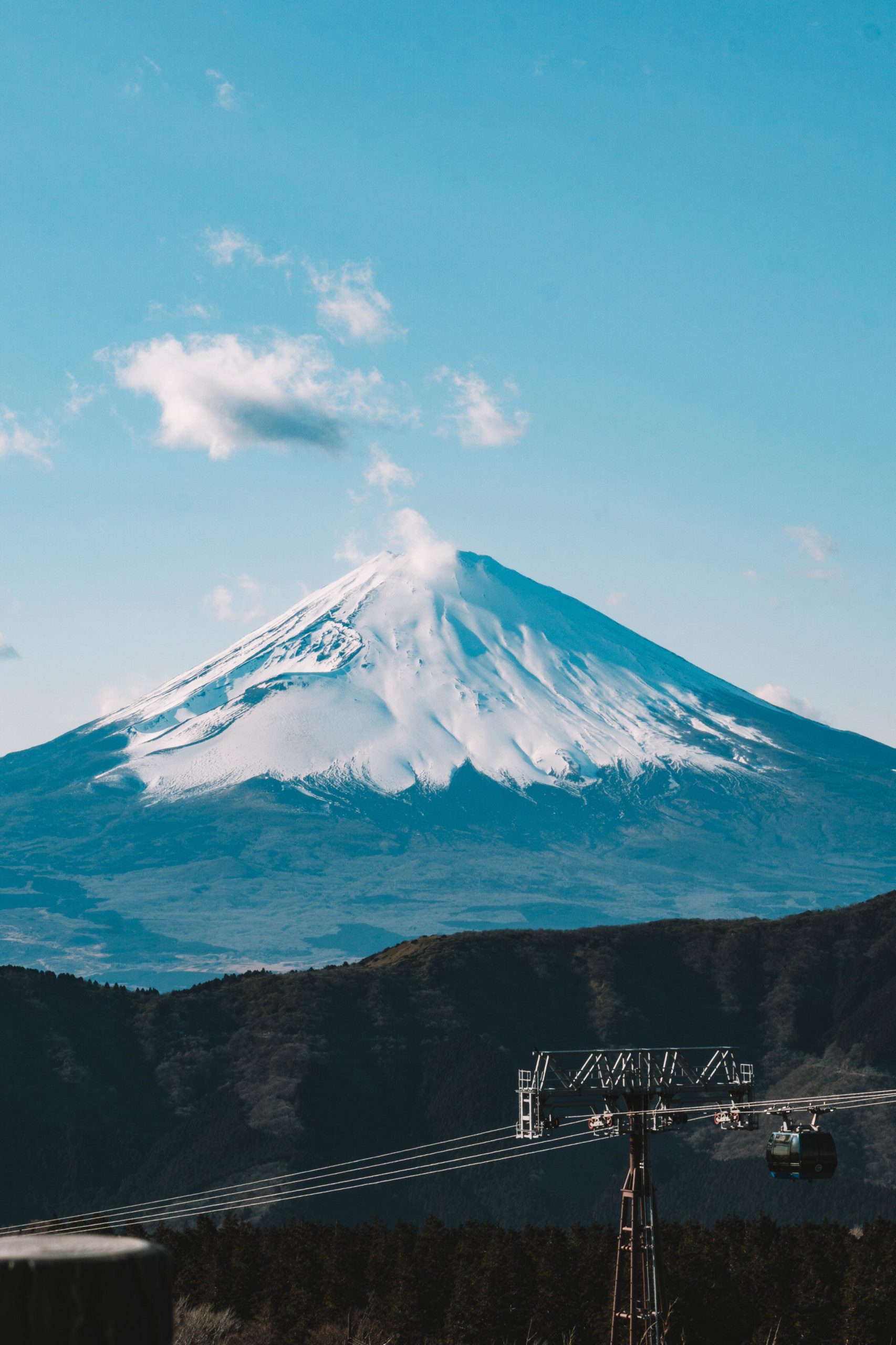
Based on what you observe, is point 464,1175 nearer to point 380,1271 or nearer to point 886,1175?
point 886,1175

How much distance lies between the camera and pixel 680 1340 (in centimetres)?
4119

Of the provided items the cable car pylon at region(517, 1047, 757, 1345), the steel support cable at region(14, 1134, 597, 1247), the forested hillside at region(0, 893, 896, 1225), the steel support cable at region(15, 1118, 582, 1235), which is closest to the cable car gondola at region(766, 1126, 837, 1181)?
the cable car pylon at region(517, 1047, 757, 1345)

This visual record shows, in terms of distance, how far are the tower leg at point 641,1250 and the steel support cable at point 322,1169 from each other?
49.2 meters

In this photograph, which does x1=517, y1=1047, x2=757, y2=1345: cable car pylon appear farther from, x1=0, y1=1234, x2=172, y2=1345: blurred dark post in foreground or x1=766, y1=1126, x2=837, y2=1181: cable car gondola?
x1=0, y1=1234, x2=172, y2=1345: blurred dark post in foreground

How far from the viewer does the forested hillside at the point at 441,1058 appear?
87375 mm

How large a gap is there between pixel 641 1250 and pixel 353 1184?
64.9 metres

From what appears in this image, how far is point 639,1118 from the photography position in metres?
28.2

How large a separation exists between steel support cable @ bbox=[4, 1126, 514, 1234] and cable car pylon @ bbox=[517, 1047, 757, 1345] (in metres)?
47.6

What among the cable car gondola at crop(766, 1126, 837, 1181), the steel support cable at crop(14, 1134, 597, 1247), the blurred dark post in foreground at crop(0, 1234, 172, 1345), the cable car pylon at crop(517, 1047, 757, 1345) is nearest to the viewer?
the blurred dark post in foreground at crop(0, 1234, 172, 1345)

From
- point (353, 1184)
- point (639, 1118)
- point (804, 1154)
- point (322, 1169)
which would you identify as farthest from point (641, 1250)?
point (322, 1169)

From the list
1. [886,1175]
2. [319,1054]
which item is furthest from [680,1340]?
[319,1054]

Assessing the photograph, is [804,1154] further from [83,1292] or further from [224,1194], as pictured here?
[224,1194]

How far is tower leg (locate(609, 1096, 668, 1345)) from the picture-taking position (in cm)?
2725

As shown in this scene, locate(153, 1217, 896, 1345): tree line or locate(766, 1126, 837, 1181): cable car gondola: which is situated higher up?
locate(766, 1126, 837, 1181): cable car gondola
